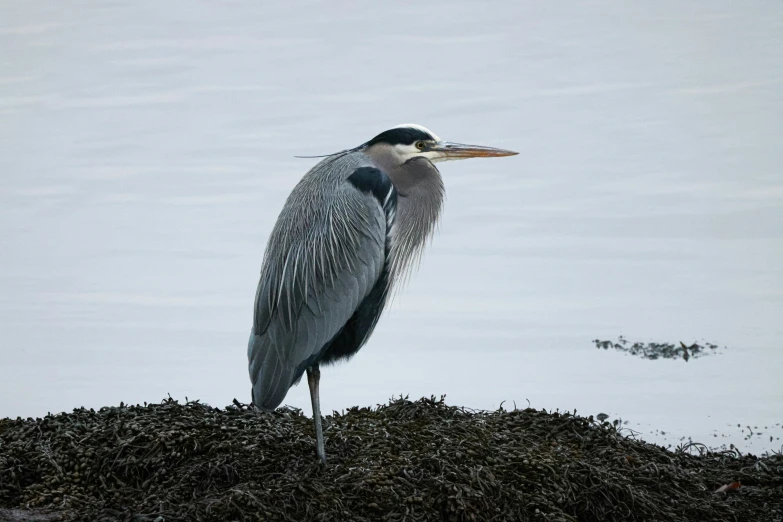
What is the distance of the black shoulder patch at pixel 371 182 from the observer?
4.90m

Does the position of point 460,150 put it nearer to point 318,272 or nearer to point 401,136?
point 401,136

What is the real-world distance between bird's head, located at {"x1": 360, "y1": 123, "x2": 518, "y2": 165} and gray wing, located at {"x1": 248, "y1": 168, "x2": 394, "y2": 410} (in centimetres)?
18

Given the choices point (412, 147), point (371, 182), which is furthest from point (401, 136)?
point (371, 182)

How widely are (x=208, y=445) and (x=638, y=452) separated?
79.9 inches

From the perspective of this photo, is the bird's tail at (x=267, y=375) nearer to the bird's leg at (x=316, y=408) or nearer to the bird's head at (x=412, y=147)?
the bird's leg at (x=316, y=408)

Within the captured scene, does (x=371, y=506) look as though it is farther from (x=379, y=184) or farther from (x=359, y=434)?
(x=379, y=184)

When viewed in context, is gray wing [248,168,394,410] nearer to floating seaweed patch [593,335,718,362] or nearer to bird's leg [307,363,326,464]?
bird's leg [307,363,326,464]

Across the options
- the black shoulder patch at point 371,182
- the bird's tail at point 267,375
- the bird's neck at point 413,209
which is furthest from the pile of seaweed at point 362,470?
the black shoulder patch at point 371,182

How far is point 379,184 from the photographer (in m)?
4.92

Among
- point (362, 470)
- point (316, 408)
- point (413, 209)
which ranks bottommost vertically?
point (362, 470)

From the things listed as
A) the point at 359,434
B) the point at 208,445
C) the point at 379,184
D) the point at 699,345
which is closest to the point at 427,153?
the point at 379,184

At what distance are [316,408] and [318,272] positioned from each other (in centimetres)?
64

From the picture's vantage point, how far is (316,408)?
4.65 metres

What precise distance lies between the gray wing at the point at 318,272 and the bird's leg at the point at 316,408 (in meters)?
0.08
